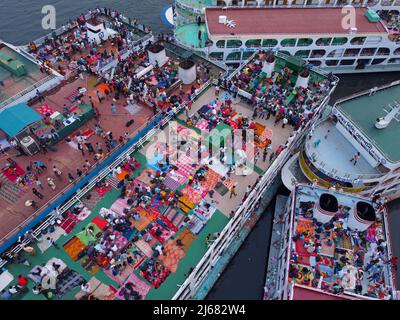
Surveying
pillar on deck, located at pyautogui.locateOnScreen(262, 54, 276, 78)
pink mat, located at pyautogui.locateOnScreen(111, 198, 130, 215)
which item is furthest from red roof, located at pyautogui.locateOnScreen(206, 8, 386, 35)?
pink mat, located at pyautogui.locateOnScreen(111, 198, 130, 215)

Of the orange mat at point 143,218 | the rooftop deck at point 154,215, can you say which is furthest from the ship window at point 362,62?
the orange mat at point 143,218

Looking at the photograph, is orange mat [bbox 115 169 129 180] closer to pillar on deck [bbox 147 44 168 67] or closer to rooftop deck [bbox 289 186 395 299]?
rooftop deck [bbox 289 186 395 299]

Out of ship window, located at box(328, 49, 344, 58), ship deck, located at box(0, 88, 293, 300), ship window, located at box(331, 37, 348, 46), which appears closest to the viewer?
ship deck, located at box(0, 88, 293, 300)

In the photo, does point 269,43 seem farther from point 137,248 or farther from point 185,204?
point 137,248

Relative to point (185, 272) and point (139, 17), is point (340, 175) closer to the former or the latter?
point (185, 272)

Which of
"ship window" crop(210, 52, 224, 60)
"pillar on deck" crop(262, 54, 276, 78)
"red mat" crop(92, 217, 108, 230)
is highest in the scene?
"ship window" crop(210, 52, 224, 60)

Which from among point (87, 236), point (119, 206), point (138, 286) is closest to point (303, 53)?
point (119, 206)

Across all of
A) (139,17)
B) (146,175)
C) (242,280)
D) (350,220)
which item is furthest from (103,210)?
(139,17)
